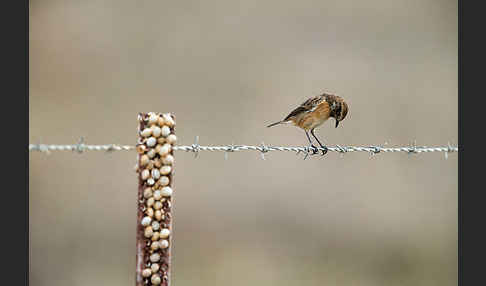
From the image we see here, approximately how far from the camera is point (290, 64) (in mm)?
13656

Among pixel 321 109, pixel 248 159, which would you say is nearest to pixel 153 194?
pixel 321 109

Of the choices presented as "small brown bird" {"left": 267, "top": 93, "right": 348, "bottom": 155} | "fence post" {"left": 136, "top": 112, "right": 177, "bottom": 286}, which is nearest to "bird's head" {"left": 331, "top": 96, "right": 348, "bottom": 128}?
"small brown bird" {"left": 267, "top": 93, "right": 348, "bottom": 155}

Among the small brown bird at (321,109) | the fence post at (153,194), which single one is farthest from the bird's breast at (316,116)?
the fence post at (153,194)

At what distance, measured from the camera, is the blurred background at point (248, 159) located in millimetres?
10031

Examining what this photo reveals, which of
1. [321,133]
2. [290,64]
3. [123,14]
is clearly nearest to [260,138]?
[321,133]

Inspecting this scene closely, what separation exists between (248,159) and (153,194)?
7601 millimetres

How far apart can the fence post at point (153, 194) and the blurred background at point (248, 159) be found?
213 inches

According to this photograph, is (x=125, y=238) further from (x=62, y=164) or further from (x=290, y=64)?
(x=290, y=64)

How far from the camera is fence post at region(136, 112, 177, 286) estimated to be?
389cm

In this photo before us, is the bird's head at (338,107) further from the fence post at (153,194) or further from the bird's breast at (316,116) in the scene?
the fence post at (153,194)

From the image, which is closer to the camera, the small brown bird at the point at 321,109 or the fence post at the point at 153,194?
the fence post at the point at 153,194

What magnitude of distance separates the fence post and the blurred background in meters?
5.40

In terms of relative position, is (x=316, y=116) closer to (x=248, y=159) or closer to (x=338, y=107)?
(x=338, y=107)

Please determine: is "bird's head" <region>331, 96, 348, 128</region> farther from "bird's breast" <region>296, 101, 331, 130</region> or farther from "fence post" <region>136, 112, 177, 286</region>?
"fence post" <region>136, 112, 177, 286</region>
